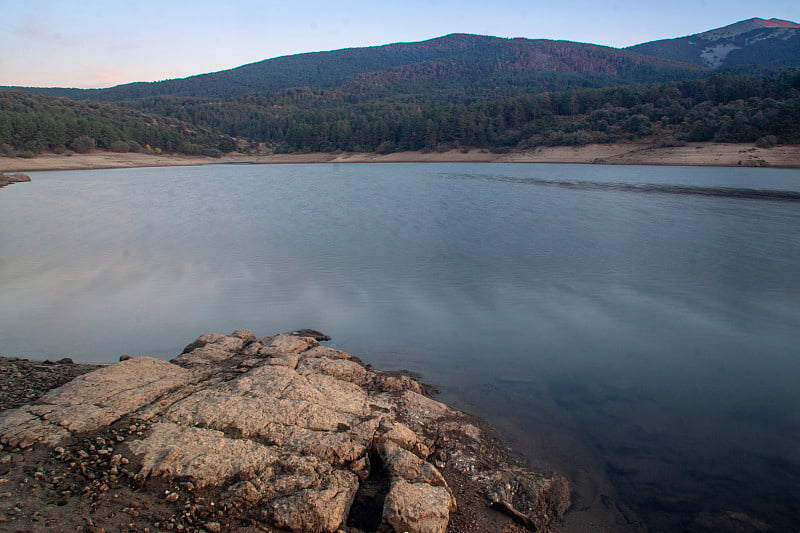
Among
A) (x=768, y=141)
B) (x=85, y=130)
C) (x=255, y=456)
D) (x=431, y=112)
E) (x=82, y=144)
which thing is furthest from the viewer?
(x=431, y=112)

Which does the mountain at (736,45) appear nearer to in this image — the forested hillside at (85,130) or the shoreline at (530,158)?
the shoreline at (530,158)

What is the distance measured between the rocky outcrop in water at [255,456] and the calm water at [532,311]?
713 mm

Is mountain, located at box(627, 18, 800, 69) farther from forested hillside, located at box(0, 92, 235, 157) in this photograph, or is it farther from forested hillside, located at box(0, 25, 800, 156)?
forested hillside, located at box(0, 92, 235, 157)

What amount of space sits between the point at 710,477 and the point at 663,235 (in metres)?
12.6

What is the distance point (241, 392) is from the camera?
4176 mm

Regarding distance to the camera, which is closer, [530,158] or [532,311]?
[532,311]

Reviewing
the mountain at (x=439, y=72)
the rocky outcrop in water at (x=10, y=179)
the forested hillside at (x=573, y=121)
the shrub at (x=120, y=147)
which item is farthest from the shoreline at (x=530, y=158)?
the mountain at (x=439, y=72)

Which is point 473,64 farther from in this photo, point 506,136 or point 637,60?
point 506,136

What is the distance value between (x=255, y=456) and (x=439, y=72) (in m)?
151

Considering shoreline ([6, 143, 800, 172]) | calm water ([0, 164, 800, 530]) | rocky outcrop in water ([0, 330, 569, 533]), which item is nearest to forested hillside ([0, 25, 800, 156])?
shoreline ([6, 143, 800, 172])

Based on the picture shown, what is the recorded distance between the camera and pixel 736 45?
6860 inches

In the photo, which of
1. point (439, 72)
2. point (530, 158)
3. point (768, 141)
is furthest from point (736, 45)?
point (768, 141)

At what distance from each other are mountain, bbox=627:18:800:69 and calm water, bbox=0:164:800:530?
168160 millimetres

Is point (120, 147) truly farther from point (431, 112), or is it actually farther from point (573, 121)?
point (573, 121)
